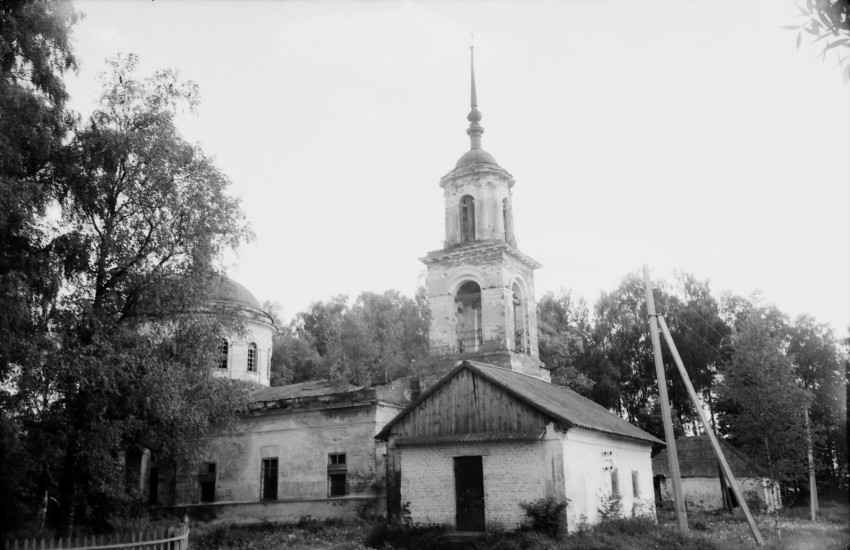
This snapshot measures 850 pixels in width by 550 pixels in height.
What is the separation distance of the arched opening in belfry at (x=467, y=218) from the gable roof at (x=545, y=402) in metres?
5.32

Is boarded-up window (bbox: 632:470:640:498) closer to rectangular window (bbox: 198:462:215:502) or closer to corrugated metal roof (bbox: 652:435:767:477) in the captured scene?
corrugated metal roof (bbox: 652:435:767:477)

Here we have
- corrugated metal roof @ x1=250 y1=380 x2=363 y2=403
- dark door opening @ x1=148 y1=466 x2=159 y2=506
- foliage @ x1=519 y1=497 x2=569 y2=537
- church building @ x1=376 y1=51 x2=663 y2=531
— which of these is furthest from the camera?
dark door opening @ x1=148 y1=466 x2=159 y2=506

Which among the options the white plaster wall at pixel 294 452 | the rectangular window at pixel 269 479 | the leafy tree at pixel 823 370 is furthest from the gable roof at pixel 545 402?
the leafy tree at pixel 823 370

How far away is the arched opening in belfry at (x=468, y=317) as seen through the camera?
902 inches

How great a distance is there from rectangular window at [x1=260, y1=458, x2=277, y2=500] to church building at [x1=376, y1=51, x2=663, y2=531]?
6.77 meters

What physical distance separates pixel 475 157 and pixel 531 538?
13.5 metres

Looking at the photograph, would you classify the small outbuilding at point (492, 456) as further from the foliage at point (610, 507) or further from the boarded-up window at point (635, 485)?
the boarded-up window at point (635, 485)

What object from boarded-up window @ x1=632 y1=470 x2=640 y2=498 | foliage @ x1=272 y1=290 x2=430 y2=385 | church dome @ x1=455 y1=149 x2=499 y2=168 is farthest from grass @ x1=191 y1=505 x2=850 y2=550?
foliage @ x1=272 y1=290 x2=430 y2=385

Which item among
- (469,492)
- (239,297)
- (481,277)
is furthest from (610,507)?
(239,297)

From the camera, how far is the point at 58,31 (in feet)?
50.8

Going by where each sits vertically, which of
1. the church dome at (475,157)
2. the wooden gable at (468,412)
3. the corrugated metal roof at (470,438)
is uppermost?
the church dome at (475,157)

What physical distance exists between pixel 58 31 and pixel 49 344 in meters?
7.01

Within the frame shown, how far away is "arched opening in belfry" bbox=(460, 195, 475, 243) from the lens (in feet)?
78.2

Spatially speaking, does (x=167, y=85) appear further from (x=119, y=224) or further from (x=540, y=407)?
(x=540, y=407)
